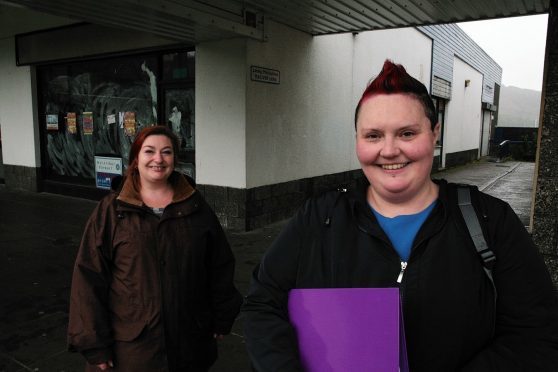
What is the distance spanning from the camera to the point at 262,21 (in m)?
6.55

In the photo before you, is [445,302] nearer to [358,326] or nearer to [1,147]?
[358,326]

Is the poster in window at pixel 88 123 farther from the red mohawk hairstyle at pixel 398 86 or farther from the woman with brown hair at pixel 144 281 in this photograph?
the red mohawk hairstyle at pixel 398 86

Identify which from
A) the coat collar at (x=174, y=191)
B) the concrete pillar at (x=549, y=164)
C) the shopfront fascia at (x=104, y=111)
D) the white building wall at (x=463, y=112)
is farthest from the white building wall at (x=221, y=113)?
the white building wall at (x=463, y=112)

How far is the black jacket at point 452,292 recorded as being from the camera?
1.25 meters

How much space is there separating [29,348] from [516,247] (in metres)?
3.41

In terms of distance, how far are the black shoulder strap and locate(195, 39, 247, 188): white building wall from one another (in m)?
5.37

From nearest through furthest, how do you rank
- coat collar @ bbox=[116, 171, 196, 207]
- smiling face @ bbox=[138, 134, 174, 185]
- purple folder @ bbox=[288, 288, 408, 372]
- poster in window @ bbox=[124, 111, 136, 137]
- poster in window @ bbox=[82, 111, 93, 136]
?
purple folder @ bbox=[288, 288, 408, 372]
coat collar @ bbox=[116, 171, 196, 207]
smiling face @ bbox=[138, 134, 174, 185]
poster in window @ bbox=[124, 111, 136, 137]
poster in window @ bbox=[82, 111, 93, 136]

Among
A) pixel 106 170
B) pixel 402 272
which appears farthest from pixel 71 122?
pixel 402 272

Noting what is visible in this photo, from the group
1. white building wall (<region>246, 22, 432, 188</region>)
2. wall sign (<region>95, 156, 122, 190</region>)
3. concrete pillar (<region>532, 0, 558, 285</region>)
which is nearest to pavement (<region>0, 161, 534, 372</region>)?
wall sign (<region>95, 156, 122, 190</region>)

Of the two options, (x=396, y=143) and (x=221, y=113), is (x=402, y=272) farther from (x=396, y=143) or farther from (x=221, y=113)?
(x=221, y=113)

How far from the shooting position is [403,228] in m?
1.38

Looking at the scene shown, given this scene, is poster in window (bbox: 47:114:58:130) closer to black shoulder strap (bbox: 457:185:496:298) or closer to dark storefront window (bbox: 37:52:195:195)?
Result: dark storefront window (bbox: 37:52:195:195)

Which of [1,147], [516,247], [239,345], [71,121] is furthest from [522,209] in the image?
[1,147]

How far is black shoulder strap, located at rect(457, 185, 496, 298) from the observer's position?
49.3 inches
